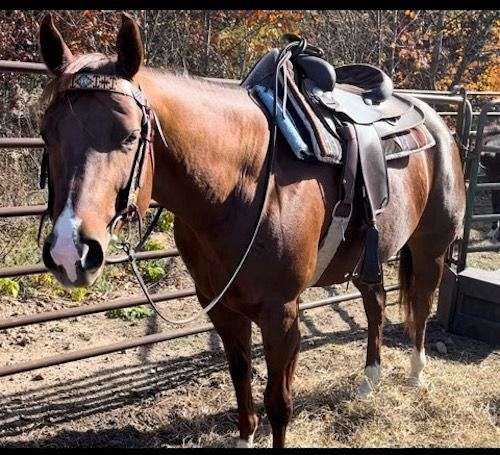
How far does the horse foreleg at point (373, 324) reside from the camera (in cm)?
336

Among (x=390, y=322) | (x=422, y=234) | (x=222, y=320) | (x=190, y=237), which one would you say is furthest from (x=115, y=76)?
(x=390, y=322)

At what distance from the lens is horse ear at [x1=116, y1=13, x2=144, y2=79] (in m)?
1.56

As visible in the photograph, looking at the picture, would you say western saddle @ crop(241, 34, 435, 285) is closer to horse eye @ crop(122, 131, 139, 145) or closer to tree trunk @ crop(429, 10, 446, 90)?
horse eye @ crop(122, 131, 139, 145)

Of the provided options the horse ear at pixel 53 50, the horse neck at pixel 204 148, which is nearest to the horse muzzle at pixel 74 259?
the horse neck at pixel 204 148

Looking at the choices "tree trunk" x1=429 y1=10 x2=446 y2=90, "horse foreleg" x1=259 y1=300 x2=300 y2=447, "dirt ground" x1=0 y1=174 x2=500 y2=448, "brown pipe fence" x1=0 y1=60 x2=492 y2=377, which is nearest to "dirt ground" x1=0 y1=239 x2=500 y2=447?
"dirt ground" x1=0 y1=174 x2=500 y2=448

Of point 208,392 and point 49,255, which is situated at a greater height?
point 49,255

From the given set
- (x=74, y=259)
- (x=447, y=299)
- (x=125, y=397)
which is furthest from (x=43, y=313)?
(x=447, y=299)

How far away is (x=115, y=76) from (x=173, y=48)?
5.73m

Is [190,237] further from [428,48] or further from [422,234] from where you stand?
[428,48]

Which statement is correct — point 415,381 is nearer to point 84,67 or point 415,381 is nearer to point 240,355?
point 240,355

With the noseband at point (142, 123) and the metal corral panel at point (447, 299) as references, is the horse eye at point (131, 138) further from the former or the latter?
the metal corral panel at point (447, 299)

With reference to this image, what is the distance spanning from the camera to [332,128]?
7.77 ft

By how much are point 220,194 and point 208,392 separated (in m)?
1.72

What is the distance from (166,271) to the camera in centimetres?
493
